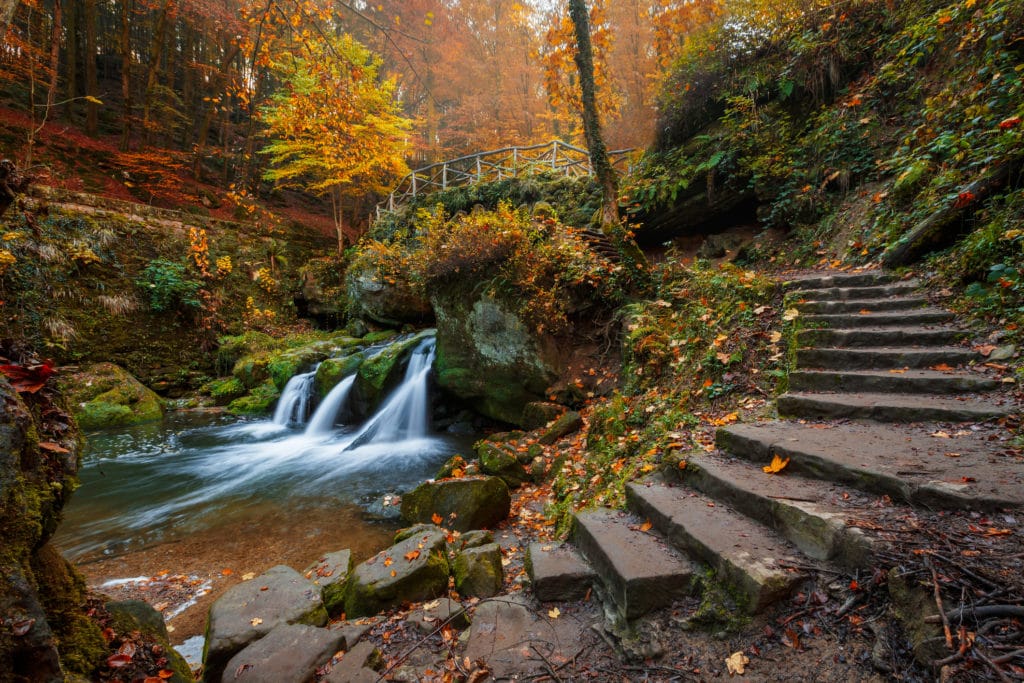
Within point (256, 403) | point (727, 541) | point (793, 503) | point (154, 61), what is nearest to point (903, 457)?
point (793, 503)

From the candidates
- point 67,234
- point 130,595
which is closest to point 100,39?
point 67,234

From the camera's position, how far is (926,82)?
6.19m

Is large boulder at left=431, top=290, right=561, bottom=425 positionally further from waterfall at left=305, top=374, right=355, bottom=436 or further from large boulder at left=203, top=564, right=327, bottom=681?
large boulder at left=203, top=564, right=327, bottom=681

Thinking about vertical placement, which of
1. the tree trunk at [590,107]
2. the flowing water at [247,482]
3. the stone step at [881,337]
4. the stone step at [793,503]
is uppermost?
the tree trunk at [590,107]

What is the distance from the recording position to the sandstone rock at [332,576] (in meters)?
3.08

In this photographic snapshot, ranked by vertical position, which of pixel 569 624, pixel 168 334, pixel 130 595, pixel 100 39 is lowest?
pixel 130 595

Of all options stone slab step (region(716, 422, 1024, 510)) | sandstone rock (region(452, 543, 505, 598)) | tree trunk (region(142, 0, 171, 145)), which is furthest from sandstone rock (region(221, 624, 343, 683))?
tree trunk (region(142, 0, 171, 145))

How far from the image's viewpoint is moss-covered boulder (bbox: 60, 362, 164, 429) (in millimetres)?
8703

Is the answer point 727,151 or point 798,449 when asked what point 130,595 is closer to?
point 798,449

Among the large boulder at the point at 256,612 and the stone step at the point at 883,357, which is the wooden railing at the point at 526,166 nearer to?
the stone step at the point at 883,357

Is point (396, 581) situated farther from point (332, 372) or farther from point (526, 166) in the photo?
point (526, 166)

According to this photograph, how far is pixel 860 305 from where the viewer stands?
14.2 ft

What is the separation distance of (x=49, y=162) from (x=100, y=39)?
12.2 metres

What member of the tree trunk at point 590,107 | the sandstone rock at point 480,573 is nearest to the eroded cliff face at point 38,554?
the sandstone rock at point 480,573
